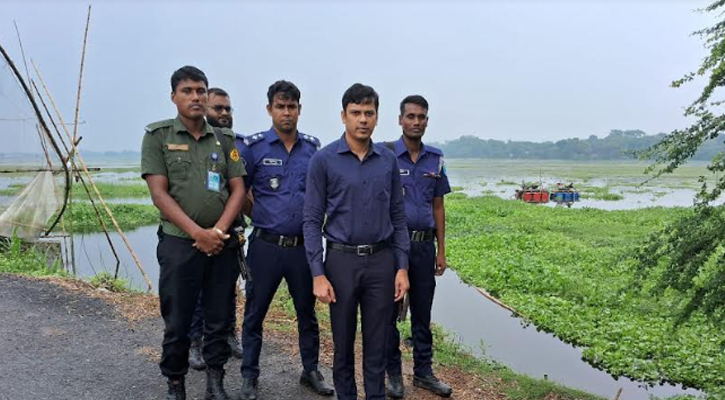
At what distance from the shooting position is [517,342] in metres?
8.13

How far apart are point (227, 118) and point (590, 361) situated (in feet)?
18.3

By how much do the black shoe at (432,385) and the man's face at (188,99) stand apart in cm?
266

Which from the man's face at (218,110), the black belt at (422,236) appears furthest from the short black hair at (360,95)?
the man's face at (218,110)

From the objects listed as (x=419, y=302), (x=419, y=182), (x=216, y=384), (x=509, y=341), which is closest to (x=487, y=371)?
(x=419, y=302)

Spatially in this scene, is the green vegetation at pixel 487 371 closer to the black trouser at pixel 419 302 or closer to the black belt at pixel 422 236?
the black trouser at pixel 419 302

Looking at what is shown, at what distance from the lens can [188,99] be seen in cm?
341

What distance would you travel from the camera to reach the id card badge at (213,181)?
3.44m

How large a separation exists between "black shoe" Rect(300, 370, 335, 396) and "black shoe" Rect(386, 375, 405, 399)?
45 centimetres

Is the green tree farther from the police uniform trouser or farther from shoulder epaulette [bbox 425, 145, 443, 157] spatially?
the police uniform trouser

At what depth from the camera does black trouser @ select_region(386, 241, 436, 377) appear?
412cm

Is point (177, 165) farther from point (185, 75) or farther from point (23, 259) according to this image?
point (23, 259)

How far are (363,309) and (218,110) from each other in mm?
2367

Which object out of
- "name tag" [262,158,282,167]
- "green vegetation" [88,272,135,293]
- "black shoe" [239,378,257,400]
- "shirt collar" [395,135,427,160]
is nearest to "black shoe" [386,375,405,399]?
"black shoe" [239,378,257,400]

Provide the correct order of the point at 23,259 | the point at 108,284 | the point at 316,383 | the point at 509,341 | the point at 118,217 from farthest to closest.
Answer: the point at 118,217 < the point at 23,259 < the point at 509,341 < the point at 108,284 < the point at 316,383
